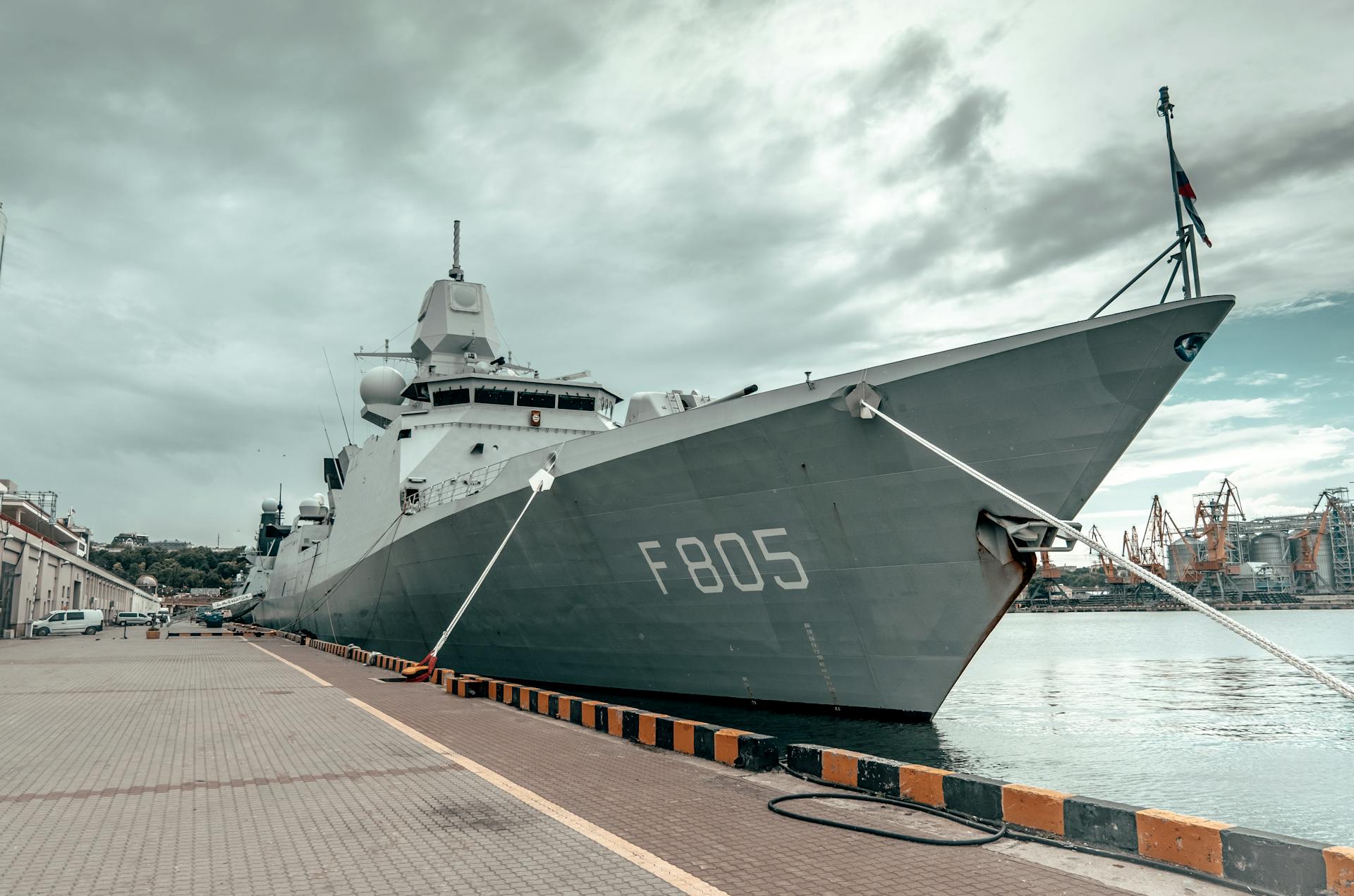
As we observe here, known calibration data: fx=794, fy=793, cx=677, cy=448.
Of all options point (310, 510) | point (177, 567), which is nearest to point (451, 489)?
point (310, 510)

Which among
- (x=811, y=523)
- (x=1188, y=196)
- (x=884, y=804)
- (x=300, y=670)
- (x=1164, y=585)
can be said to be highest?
(x=1188, y=196)

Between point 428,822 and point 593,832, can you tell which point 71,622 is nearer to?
point 428,822

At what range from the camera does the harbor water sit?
701cm

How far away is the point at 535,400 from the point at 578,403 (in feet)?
2.73

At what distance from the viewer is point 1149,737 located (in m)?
9.92

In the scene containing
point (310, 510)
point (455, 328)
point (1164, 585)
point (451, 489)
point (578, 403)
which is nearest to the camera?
point (1164, 585)

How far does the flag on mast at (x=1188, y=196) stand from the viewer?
6328 millimetres

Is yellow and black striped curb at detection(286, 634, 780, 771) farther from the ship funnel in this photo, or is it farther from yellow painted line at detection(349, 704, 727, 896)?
the ship funnel

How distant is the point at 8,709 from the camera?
8438mm

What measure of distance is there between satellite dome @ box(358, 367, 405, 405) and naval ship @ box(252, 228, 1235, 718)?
8.12 meters

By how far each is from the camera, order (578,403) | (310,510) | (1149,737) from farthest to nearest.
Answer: (310,510) → (578,403) → (1149,737)

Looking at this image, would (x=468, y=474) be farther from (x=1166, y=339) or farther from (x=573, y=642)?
(x=1166, y=339)

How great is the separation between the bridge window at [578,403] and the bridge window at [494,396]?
988 mm

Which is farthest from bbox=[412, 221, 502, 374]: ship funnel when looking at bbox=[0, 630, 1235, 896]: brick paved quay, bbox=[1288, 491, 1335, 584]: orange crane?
bbox=[1288, 491, 1335, 584]: orange crane
